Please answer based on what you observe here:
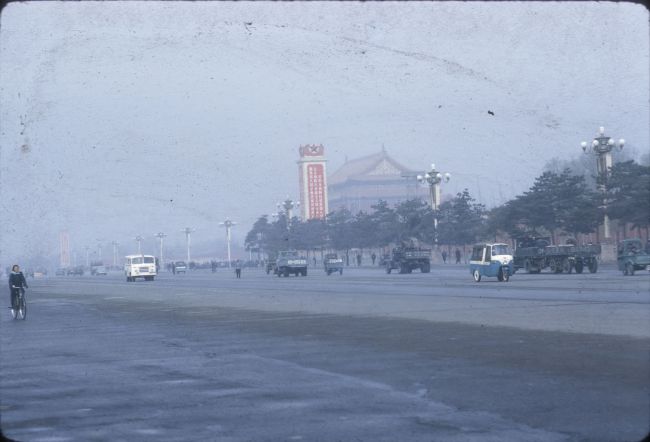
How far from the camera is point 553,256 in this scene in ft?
152

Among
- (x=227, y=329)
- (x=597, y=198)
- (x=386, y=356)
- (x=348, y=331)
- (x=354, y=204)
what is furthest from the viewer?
(x=354, y=204)

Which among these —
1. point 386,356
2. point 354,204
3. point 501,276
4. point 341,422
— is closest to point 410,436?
point 341,422

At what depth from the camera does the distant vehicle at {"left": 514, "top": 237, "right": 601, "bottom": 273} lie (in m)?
44.3

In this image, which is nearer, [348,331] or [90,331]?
[348,331]

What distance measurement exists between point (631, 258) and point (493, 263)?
708 cm

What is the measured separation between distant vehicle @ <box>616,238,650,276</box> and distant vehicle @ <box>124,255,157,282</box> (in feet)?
107

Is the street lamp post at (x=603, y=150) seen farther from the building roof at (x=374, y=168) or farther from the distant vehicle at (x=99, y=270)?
the building roof at (x=374, y=168)

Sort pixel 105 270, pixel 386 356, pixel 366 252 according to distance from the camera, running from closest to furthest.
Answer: pixel 386 356 < pixel 105 270 < pixel 366 252

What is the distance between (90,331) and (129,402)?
10.3m

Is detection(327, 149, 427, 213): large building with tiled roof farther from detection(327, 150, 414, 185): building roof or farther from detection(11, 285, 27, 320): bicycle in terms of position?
detection(11, 285, 27, 320): bicycle

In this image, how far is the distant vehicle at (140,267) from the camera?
61.4 meters

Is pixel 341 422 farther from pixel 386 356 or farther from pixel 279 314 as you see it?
pixel 279 314

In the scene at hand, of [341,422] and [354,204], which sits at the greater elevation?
[354,204]

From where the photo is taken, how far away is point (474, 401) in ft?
27.6
